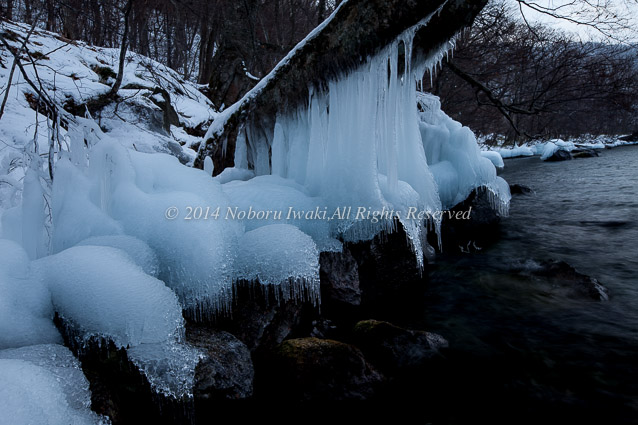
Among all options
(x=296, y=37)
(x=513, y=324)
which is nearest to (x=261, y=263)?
(x=513, y=324)

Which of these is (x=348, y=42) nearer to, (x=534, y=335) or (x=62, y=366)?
(x=62, y=366)

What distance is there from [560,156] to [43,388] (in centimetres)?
2097

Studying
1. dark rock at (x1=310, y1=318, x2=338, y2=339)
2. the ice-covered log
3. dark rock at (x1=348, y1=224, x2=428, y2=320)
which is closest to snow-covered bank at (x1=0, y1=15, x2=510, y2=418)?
the ice-covered log

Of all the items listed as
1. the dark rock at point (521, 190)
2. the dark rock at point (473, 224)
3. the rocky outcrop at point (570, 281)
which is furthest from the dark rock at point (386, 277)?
the dark rock at point (521, 190)

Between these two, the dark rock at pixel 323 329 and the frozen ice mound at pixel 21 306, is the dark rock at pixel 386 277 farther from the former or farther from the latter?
the frozen ice mound at pixel 21 306

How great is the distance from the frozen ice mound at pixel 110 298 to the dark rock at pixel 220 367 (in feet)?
0.98

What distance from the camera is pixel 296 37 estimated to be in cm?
1336

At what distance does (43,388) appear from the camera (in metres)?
1.15

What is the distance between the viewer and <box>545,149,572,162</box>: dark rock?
16656 mm

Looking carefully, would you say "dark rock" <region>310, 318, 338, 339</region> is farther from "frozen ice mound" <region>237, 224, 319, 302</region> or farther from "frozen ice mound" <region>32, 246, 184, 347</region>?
"frozen ice mound" <region>32, 246, 184, 347</region>

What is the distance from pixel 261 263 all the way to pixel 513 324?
2376mm

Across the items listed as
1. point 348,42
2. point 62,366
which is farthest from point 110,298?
point 348,42

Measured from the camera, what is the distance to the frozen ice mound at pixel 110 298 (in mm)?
1445

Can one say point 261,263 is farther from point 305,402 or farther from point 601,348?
point 601,348
